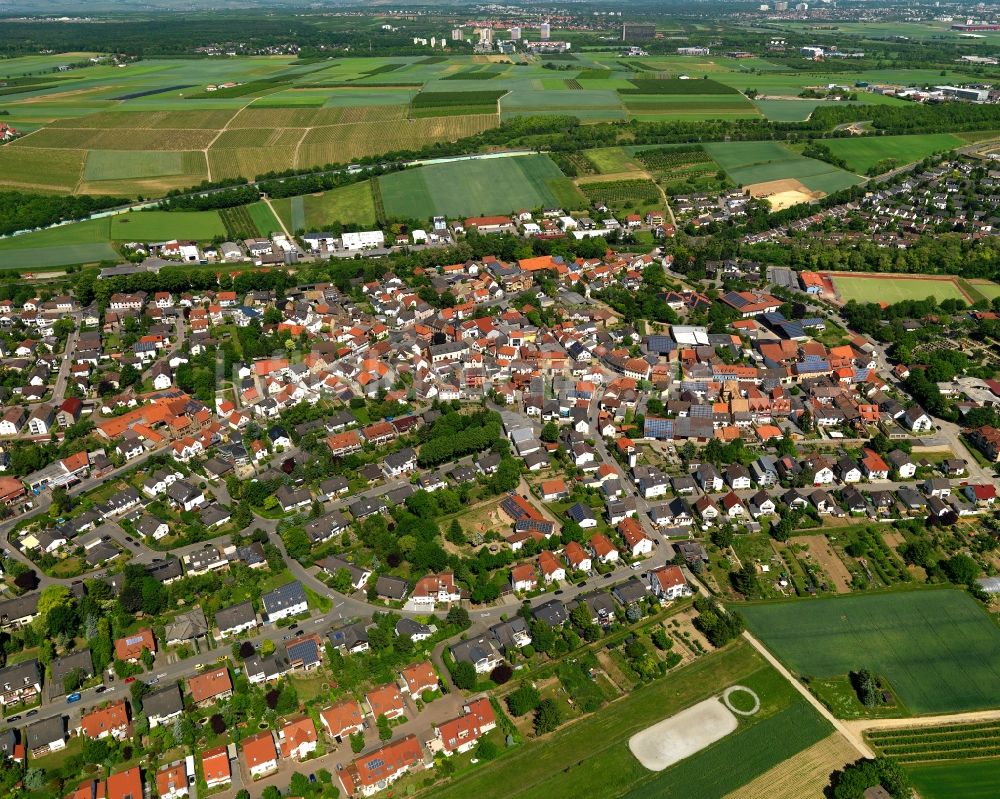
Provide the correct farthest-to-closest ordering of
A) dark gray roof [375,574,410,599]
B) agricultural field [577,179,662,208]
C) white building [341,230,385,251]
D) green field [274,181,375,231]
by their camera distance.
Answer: agricultural field [577,179,662,208] < green field [274,181,375,231] < white building [341,230,385,251] < dark gray roof [375,574,410,599]

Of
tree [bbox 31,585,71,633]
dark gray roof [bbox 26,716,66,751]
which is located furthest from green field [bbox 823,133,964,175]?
dark gray roof [bbox 26,716,66,751]

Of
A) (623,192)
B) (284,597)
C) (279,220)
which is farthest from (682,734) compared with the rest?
(623,192)

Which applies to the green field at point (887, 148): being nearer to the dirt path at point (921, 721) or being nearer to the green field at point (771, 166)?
the green field at point (771, 166)

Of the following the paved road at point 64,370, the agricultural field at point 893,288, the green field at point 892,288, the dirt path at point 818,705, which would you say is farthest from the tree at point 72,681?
the green field at point 892,288

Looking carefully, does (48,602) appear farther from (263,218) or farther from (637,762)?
(263,218)

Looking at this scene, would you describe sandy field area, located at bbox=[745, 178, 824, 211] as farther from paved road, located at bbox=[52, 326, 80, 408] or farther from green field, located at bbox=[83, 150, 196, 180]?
paved road, located at bbox=[52, 326, 80, 408]

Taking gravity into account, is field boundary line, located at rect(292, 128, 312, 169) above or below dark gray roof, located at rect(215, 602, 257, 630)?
above
